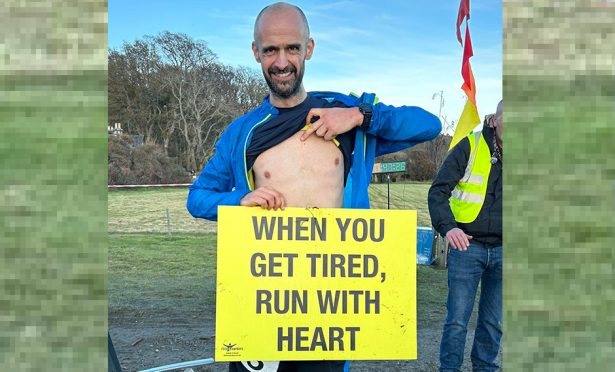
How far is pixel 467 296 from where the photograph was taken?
3408 mm

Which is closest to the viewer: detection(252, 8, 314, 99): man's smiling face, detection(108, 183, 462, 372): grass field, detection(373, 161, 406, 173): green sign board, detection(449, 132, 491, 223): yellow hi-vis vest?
detection(252, 8, 314, 99): man's smiling face

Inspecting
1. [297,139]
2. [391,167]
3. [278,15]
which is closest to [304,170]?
[297,139]

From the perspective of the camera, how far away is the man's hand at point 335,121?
6.58 ft

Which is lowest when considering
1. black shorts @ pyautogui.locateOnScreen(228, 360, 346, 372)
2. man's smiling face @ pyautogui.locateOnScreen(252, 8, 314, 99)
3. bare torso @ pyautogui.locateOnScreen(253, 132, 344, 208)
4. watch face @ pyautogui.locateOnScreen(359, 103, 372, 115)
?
black shorts @ pyautogui.locateOnScreen(228, 360, 346, 372)

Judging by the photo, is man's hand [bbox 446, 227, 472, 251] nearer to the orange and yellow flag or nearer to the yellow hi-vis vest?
the yellow hi-vis vest

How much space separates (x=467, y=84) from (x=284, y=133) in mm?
710

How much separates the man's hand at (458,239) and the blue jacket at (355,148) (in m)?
1.33

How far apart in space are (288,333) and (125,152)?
285 inches

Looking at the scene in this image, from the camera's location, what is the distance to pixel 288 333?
1.73 meters

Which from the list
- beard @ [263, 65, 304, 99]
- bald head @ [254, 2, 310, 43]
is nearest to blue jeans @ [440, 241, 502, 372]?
beard @ [263, 65, 304, 99]

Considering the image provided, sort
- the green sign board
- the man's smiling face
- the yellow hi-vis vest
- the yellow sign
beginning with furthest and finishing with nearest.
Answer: the green sign board < the yellow hi-vis vest < the man's smiling face < the yellow sign

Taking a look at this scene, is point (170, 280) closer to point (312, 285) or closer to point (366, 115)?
point (366, 115)

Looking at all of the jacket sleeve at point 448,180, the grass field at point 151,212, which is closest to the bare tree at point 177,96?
the grass field at point 151,212

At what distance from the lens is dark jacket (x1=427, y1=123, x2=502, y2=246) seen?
3385 millimetres
